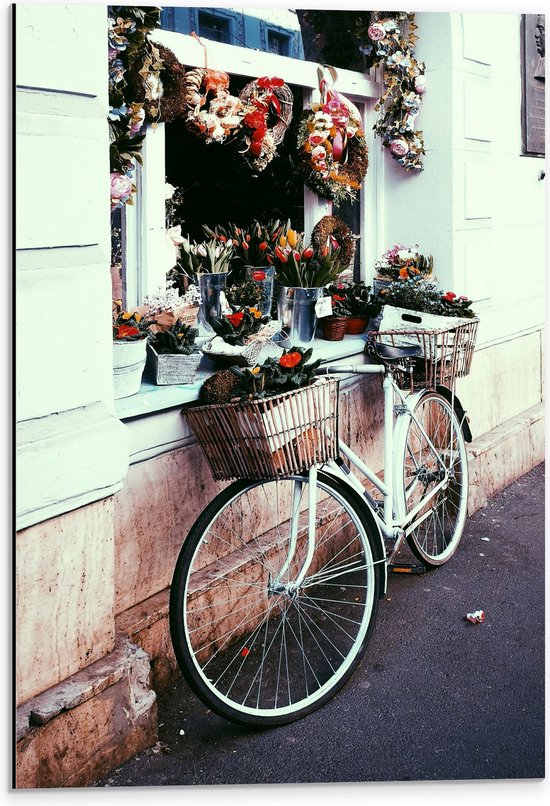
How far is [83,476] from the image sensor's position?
277 centimetres

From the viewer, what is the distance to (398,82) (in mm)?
4664

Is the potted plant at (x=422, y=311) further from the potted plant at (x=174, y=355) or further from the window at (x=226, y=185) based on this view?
the potted plant at (x=174, y=355)

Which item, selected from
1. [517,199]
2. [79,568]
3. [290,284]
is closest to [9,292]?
[79,568]

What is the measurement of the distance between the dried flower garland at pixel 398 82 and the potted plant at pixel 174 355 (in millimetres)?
1824

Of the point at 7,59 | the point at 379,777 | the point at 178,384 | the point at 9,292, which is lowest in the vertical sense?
the point at 379,777

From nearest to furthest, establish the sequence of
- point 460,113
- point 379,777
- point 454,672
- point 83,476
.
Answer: point 83,476
point 379,777
point 454,672
point 460,113

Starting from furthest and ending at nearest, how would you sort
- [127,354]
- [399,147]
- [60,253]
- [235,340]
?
[399,147] < [235,340] < [127,354] < [60,253]

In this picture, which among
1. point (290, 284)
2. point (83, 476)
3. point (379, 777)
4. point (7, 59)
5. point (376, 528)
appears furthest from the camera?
point (290, 284)

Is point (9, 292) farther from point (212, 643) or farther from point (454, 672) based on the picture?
point (454, 672)

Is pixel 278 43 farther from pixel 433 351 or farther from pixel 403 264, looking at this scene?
pixel 433 351

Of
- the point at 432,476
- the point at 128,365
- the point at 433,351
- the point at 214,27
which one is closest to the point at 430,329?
the point at 433,351

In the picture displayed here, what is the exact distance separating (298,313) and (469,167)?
1336 millimetres

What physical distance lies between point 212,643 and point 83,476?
3.27ft

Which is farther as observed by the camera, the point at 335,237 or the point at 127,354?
the point at 335,237
